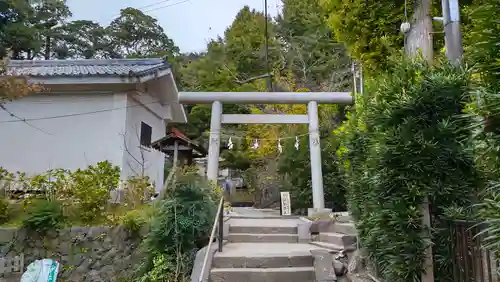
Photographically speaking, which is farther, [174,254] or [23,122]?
[23,122]

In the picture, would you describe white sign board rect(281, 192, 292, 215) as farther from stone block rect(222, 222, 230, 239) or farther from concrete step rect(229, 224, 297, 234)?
stone block rect(222, 222, 230, 239)

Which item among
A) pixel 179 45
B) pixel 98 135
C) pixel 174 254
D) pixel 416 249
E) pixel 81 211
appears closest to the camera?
pixel 416 249

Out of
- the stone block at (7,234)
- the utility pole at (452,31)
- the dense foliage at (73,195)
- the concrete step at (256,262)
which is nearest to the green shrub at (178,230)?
the concrete step at (256,262)

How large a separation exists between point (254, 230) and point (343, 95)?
15.3 feet

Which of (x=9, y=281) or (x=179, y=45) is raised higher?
(x=179, y=45)

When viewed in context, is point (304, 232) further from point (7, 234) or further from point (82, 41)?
point (82, 41)

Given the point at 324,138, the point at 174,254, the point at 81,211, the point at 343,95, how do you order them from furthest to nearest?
1. the point at 324,138
2. the point at 343,95
3. the point at 81,211
4. the point at 174,254

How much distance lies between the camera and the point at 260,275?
4.86 meters

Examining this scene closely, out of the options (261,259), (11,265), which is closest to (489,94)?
(261,259)

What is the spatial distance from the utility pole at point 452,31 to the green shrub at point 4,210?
7.51 meters

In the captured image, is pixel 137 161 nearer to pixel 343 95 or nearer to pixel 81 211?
pixel 81 211

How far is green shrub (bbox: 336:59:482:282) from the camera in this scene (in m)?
2.89

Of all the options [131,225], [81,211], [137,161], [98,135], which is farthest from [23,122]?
[131,225]

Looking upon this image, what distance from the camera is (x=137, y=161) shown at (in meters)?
9.89
